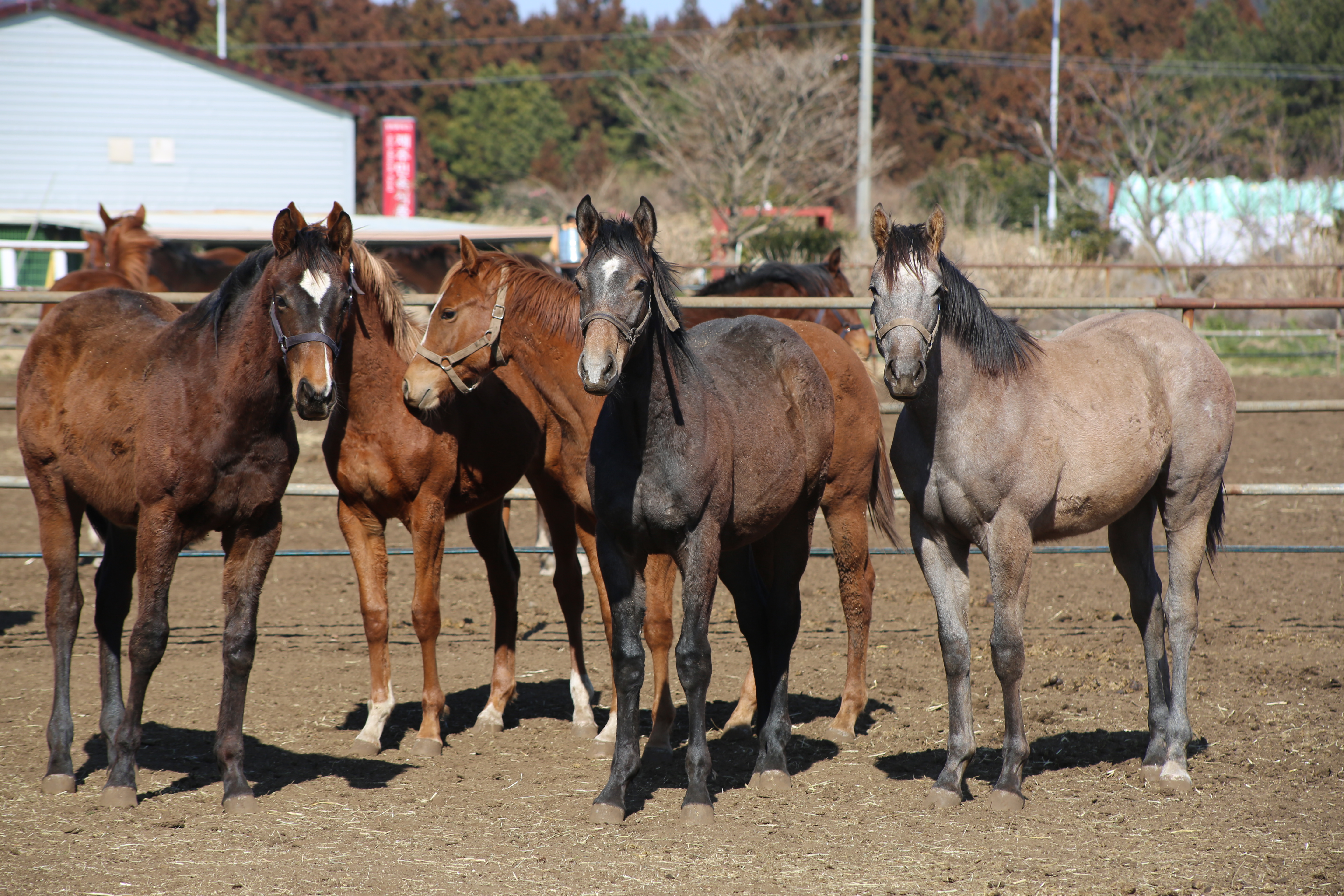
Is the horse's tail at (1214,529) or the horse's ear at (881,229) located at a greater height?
the horse's ear at (881,229)

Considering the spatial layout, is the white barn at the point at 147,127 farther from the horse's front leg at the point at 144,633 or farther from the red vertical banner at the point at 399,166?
the horse's front leg at the point at 144,633

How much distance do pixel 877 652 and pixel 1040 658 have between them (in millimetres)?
808

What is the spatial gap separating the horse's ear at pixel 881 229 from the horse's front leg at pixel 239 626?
2.26m

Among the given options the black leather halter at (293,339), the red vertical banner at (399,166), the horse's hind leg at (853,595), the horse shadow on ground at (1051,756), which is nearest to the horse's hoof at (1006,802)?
the horse shadow on ground at (1051,756)

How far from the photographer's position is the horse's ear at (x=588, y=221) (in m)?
3.32

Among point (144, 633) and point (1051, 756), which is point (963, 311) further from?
point (144, 633)

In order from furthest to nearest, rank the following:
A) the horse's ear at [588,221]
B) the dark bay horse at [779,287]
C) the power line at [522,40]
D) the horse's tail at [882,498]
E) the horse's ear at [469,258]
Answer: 1. the power line at [522,40]
2. the dark bay horse at [779,287]
3. the horse's tail at [882,498]
4. the horse's ear at [469,258]
5. the horse's ear at [588,221]

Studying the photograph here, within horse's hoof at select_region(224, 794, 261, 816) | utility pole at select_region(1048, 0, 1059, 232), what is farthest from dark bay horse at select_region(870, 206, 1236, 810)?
utility pole at select_region(1048, 0, 1059, 232)

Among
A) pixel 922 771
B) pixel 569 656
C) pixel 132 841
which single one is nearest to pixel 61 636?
pixel 132 841

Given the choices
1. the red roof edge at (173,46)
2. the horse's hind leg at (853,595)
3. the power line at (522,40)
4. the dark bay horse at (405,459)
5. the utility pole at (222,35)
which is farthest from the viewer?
the power line at (522,40)

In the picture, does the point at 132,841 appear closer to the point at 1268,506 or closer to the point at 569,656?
the point at 569,656

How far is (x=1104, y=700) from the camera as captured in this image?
15.9 ft

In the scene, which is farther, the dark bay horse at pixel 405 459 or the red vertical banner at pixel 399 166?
the red vertical banner at pixel 399 166

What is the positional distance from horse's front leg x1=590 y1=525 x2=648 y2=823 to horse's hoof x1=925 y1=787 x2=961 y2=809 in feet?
3.28
